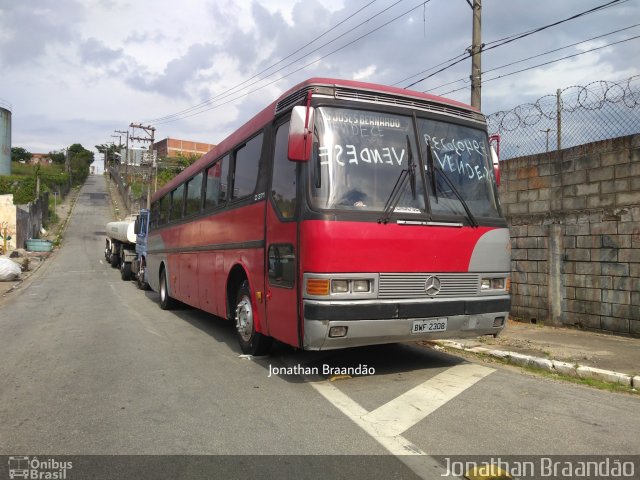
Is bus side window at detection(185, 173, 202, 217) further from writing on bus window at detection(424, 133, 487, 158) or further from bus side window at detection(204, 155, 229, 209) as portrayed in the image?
writing on bus window at detection(424, 133, 487, 158)

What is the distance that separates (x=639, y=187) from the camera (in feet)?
25.5

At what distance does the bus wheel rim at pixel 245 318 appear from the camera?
670 centimetres

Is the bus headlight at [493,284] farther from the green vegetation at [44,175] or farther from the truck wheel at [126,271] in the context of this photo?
the green vegetation at [44,175]

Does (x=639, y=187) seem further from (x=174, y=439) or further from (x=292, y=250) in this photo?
(x=174, y=439)

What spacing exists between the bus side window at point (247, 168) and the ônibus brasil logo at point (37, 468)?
3827mm

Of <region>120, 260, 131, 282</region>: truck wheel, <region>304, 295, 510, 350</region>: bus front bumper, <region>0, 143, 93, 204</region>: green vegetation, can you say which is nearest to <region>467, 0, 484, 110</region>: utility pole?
<region>304, 295, 510, 350</region>: bus front bumper

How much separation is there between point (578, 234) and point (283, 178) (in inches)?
222

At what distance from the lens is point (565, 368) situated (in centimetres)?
608

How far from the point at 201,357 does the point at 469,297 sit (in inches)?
143

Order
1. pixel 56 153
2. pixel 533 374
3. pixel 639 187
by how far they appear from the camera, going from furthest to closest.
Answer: pixel 56 153 → pixel 639 187 → pixel 533 374

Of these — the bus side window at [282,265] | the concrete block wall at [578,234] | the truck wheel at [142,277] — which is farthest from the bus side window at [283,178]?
the truck wheel at [142,277]

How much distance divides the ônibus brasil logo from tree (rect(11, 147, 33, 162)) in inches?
4319

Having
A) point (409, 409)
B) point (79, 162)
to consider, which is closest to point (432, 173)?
point (409, 409)

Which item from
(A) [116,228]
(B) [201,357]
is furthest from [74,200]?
(B) [201,357]
